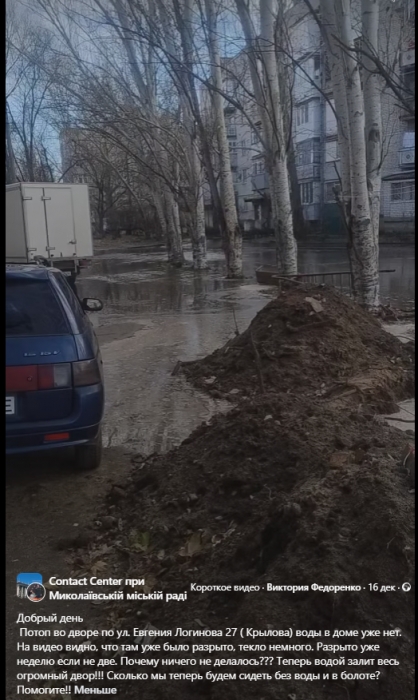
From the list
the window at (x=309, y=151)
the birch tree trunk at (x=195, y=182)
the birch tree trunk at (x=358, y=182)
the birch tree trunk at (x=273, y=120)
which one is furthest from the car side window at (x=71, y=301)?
the window at (x=309, y=151)

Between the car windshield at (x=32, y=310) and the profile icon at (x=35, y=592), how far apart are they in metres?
1.63

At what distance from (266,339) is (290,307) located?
20.8 inches

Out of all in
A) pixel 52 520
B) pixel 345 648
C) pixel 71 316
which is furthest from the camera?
pixel 71 316

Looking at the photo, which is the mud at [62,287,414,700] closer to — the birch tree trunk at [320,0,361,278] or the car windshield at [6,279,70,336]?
the car windshield at [6,279,70,336]

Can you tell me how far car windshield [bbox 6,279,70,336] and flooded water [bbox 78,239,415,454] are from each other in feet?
Answer: 4.46

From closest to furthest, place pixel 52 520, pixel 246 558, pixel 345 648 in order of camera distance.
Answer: pixel 345 648 < pixel 246 558 < pixel 52 520

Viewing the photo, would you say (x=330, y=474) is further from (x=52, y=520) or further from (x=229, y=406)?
(x=229, y=406)

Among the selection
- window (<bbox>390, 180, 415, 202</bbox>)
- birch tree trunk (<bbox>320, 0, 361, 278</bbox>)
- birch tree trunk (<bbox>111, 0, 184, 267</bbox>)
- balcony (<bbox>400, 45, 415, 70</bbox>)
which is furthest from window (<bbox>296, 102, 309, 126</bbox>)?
birch tree trunk (<bbox>320, 0, 361, 278</bbox>)

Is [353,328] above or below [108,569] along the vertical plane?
above

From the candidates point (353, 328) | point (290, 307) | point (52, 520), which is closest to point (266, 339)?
point (290, 307)

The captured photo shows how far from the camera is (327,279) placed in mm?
17438

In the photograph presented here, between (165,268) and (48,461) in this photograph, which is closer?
(48,461)

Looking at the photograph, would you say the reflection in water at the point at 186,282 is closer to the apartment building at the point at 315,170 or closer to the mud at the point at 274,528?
the apartment building at the point at 315,170

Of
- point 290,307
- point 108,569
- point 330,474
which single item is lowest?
point 108,569
